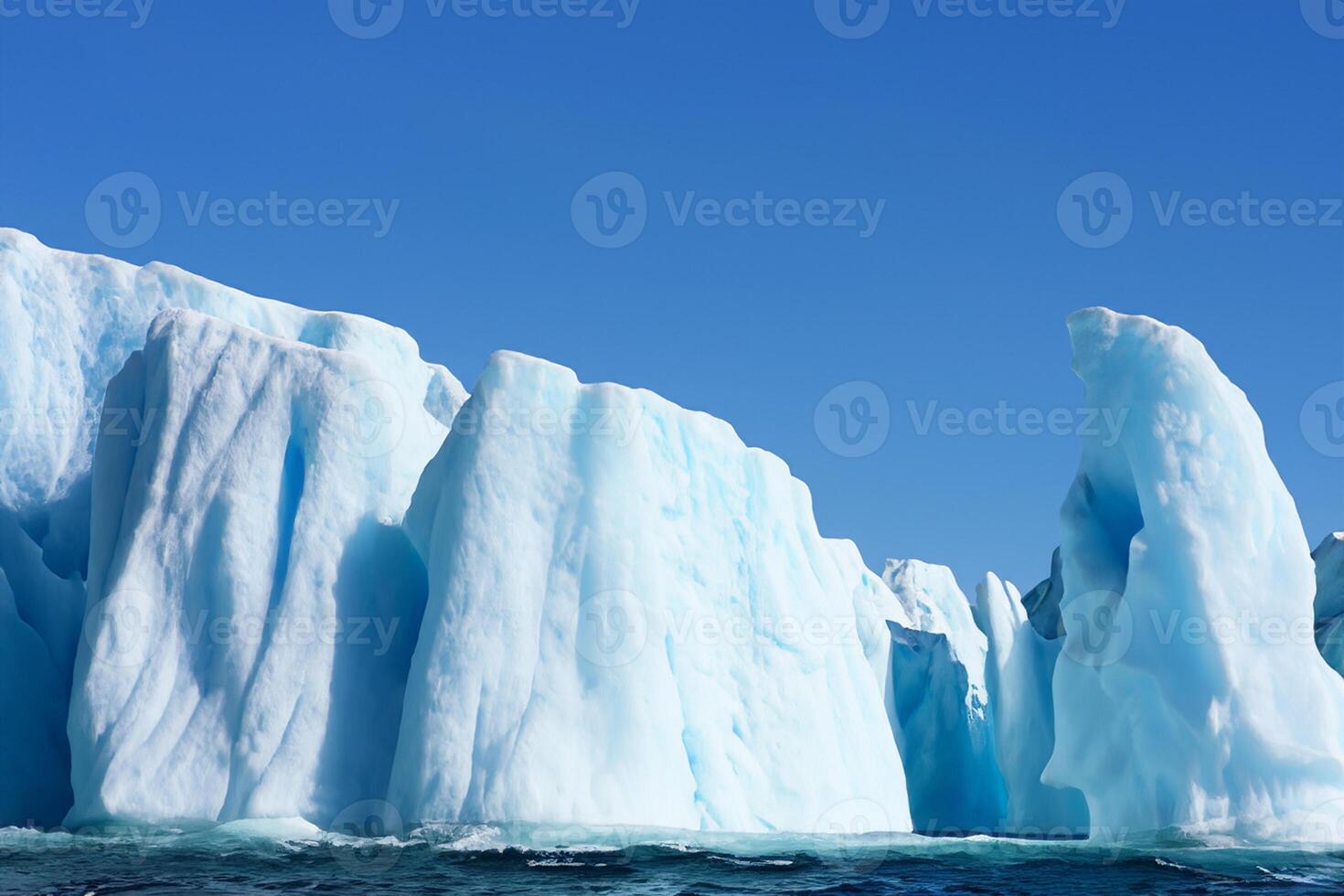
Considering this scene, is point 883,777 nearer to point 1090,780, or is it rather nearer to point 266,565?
point 1090,780

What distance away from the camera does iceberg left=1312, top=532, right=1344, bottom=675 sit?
2639 cm

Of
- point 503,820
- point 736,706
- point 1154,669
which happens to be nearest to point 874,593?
point 736,706

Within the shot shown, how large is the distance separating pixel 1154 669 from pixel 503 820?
29.3 ft

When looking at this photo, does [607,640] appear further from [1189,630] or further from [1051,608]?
[1051,608]

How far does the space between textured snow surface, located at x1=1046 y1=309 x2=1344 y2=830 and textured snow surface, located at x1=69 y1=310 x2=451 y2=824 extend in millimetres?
10083

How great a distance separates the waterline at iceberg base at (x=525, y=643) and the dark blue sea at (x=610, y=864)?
0.12 m

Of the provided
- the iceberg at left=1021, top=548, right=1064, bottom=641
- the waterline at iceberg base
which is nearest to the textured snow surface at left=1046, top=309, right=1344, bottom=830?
the waterline at iceberg base

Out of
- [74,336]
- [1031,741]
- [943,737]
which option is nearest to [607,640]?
[74,336]

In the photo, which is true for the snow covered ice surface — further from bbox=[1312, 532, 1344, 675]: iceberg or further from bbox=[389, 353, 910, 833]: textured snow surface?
bbox=[1312, 532, 1344, 675]: iceberg

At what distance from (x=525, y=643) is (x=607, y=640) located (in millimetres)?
1137

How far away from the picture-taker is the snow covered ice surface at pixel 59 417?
65.4ft

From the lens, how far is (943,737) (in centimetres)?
3112

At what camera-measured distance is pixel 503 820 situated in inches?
639

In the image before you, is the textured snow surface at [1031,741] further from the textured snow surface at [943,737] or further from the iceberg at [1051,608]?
the textured snow surface at [943,737]
